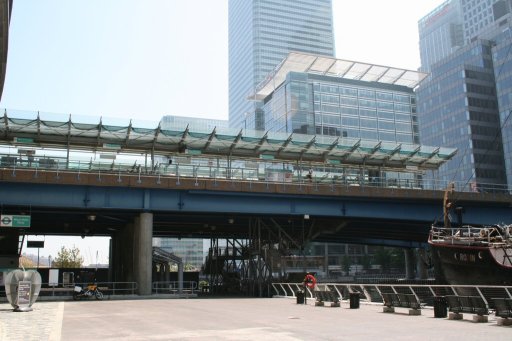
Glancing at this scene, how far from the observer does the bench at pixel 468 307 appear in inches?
675

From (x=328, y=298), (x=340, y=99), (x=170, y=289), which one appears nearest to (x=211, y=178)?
(x=170, y=289)

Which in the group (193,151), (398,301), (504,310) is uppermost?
(193,151)

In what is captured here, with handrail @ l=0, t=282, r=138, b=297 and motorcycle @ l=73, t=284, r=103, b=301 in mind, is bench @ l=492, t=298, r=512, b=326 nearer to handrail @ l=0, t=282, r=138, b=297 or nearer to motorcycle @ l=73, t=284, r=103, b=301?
handrail @ l=0, t=282, r=138, b=297

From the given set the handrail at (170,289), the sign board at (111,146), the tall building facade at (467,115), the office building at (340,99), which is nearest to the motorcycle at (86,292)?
the handrail at (170,289)

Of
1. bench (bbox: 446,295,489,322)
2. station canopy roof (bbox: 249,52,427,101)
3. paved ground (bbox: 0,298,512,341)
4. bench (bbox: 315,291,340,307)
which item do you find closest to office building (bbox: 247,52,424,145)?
station canopy roof (bbox: 249,52,427,101)

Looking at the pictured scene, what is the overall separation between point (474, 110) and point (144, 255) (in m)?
122

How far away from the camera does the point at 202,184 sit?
39.4 m

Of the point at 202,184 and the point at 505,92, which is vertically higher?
the point at 505,92

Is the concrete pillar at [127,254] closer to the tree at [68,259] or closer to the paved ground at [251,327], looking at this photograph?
the paved ground at [251,327]

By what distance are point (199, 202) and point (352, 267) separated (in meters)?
101

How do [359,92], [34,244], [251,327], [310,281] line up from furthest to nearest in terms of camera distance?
[359,92]
[34,244]
[310,281]
[251,327]

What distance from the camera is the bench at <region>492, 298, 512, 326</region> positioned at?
15742mm

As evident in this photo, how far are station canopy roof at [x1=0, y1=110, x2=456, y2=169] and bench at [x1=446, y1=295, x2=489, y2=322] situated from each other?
28300 mm

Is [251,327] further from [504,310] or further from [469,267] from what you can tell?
[469,267]
